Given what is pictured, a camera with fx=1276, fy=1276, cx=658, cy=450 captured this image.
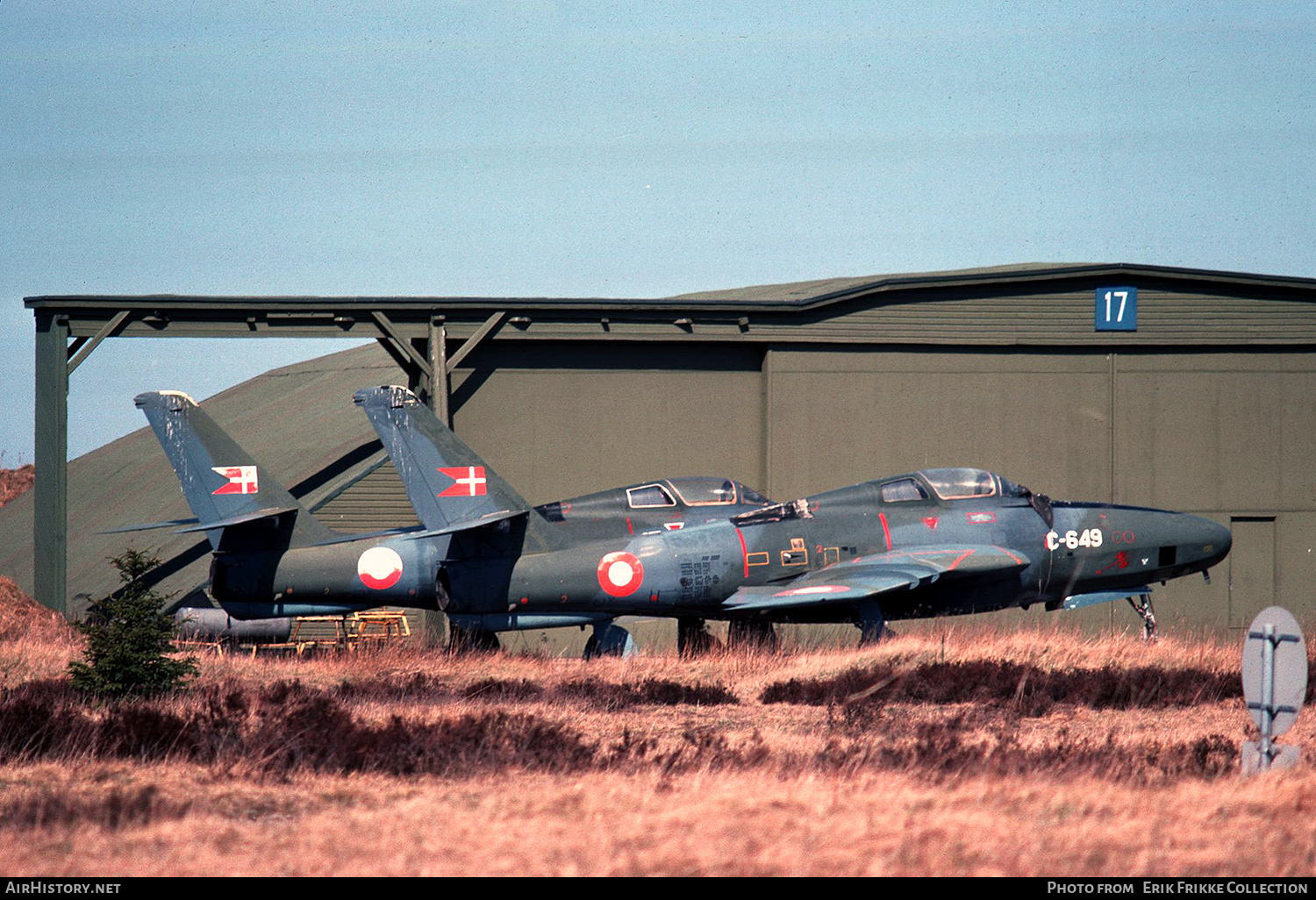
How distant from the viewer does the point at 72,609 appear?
24.8 metres

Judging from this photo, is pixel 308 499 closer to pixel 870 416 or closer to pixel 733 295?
pixel 870 416

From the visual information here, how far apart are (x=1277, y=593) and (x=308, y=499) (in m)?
18.1

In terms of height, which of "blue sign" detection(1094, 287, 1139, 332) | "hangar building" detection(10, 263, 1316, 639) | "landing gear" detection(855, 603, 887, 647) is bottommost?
"landing gear" detection(855, 603, 887, 647)

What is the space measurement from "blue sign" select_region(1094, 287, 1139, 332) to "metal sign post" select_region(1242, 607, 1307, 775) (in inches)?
559

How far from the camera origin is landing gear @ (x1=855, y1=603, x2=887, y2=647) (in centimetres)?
1734

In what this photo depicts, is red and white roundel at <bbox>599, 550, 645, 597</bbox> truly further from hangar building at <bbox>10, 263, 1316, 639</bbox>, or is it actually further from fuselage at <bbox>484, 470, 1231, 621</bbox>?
hangar building at <bbox>10, 263, 1316, 639</bbox>

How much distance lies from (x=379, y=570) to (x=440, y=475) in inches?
65.1

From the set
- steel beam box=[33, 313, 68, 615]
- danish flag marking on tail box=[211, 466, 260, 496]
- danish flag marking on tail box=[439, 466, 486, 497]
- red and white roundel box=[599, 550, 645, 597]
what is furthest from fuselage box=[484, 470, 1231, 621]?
steel beam box=[33, 313, 68, 615]

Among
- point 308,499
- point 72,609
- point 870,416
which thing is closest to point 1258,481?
point 870,416

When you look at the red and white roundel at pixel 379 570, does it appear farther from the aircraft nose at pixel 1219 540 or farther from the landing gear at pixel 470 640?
the aircraft nose at pixel 1219 540

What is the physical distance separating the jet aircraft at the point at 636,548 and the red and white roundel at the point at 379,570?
0.09 feet

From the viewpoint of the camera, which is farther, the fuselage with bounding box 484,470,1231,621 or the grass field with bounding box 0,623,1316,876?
the fuselage with bounding box 484,470,1231,621

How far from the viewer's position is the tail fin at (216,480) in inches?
714

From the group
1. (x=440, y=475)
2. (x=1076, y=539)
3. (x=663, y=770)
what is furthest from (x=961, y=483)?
(x=663, y=770)
